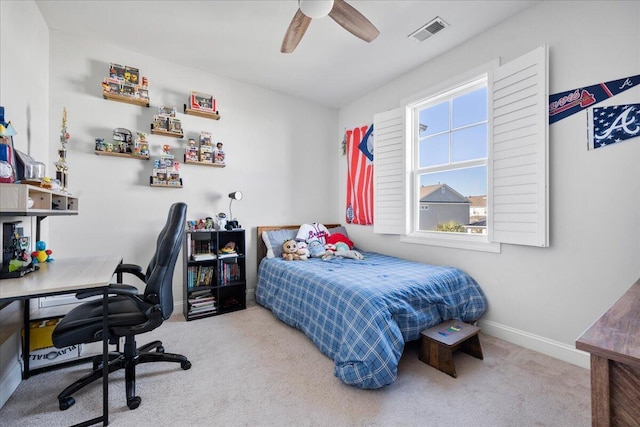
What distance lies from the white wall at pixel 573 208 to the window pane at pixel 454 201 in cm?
40

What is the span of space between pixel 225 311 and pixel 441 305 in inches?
85.9

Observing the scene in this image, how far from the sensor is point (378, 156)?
340cm

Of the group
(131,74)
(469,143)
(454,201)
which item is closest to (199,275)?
(131,74)

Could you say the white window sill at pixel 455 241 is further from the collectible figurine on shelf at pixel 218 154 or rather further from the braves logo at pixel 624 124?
the collectible figurine on shelf at pixel 218 154

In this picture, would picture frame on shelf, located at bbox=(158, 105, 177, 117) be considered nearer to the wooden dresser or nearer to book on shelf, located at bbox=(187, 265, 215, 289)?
book on shelf, located at bbox=(187, 265, 215, 289)

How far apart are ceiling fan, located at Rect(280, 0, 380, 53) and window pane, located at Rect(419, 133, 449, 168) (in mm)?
1376

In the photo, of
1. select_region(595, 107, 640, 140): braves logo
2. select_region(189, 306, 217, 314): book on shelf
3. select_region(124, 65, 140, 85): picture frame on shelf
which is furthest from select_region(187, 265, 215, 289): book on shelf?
select_region(595, 107, 640, 140): braves logo

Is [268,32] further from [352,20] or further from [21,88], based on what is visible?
[21,88]

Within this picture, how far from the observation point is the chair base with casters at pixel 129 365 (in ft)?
4.92

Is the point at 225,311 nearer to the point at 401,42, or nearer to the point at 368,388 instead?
the point at 368,388

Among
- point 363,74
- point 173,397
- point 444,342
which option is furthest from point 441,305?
point 363,74

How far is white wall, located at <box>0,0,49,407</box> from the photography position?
1.57 meters

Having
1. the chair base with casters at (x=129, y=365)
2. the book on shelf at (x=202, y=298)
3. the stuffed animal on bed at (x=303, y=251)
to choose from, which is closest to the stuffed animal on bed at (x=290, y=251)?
the stuffed animal on bed at (x=303, y=251)

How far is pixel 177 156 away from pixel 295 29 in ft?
6.07
